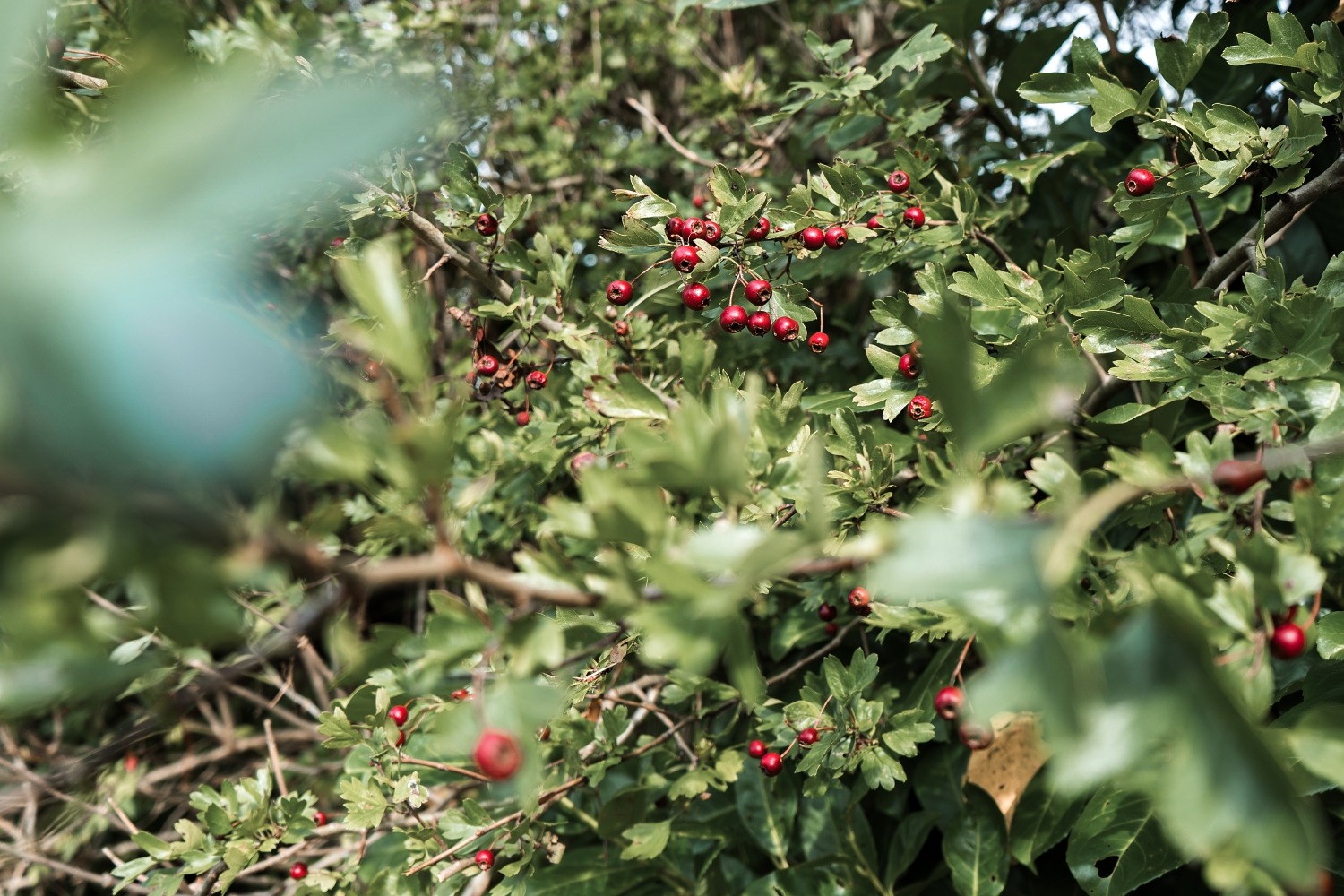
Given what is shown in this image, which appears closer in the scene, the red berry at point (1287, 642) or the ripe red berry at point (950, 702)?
the red berry at point (1287, 642)

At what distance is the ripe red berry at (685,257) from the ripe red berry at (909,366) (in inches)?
12.1

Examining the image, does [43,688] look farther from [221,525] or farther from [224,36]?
[224,36]

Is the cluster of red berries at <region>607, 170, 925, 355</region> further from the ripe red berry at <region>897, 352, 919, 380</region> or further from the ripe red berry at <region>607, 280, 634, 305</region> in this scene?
the ripe red berry at <region>897, 352, 919, 380</region>

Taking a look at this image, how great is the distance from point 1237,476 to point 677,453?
44 centimetres

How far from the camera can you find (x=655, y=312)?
5.45 ft

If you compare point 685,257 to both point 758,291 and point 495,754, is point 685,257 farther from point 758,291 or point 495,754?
point 495,754

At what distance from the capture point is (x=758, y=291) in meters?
1.16

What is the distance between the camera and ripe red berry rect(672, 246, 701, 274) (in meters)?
1.10

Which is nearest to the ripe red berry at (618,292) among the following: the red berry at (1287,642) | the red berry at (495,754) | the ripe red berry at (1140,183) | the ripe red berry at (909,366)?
the ripe red berry at (909,366)

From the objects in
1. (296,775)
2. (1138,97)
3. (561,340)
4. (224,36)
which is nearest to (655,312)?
(561,340)

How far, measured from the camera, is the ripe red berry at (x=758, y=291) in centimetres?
116

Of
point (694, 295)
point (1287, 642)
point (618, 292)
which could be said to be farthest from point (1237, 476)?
point (618, 292)

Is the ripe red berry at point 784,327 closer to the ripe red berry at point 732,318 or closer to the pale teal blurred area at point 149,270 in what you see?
the ripe red berry at point 732,318

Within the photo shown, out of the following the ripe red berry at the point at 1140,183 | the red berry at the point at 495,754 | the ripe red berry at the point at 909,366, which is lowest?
the ripe red berry at the point at 909,366
